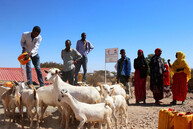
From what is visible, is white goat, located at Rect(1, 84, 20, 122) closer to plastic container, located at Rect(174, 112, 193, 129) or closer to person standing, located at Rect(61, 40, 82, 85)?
person standing, located at Rect(61, 40, 82, 85)

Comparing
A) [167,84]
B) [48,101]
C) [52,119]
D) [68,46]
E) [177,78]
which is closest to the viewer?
[48,101]

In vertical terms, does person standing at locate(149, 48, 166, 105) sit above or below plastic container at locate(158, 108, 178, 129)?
above

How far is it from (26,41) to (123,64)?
16.9 ft

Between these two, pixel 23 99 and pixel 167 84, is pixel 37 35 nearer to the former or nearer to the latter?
pixel 23 99

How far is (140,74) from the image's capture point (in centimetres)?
1065

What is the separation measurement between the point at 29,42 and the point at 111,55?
640 cm

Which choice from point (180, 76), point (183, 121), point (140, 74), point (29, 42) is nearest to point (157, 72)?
point (140, 74)

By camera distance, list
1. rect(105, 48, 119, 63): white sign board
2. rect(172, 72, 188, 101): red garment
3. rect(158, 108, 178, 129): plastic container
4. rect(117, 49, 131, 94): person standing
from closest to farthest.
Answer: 1. rect(158, 108, 178, 129): plastic container
2. rect(117, 49, 131, 94): person standing
3. rect(172, 72, 188, 101): red garment
4. rect(105, 48, 119, 63): white sign board

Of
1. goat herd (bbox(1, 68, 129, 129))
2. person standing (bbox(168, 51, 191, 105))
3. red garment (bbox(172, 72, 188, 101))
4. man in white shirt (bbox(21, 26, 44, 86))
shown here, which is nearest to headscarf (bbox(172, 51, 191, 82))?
person standing (bbox(168, 51, 191, 105))

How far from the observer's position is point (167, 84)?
12.5 meters

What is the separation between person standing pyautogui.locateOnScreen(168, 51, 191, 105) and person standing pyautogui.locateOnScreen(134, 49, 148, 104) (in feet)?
6.22

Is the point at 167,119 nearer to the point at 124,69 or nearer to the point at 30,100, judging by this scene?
the point at 30,100

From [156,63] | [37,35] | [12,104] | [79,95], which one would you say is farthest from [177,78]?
[12,104]

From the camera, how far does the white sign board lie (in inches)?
477
